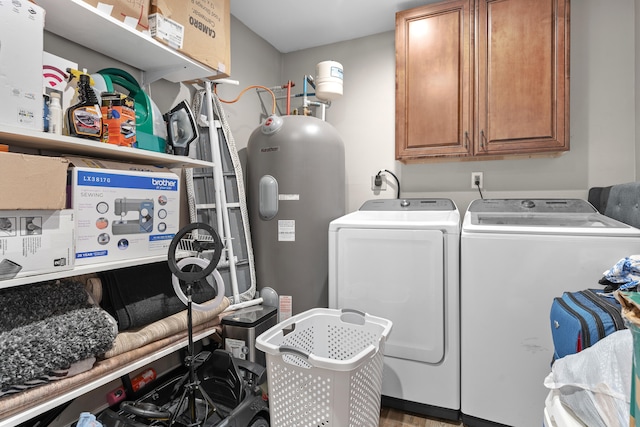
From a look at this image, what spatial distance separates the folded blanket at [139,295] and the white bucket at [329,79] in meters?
1.61

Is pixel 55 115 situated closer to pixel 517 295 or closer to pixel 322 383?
pixel 322 383

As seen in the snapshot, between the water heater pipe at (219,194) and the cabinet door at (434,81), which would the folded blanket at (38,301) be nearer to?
the water heater pipe at (219,194)

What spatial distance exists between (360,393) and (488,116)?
171cm

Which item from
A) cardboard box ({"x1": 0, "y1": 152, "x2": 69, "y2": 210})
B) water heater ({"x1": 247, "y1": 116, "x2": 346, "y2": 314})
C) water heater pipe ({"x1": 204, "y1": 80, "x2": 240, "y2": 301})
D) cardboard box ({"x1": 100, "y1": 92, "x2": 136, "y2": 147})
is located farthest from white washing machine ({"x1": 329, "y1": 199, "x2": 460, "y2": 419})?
cardboard box ({"x1": 0, "y1": 152, "x2": 69, "y2": 210})

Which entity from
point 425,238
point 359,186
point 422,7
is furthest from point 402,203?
point 422,7

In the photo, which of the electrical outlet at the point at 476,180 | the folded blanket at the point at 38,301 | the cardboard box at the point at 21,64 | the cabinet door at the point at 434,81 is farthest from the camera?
the electrical outlet at the point at 476,180

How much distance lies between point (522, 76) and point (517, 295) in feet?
4.22

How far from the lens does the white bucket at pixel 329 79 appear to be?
95.2 inches

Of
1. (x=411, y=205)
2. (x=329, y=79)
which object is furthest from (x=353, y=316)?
(x=329, y=79)

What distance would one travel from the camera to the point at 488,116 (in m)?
2.05

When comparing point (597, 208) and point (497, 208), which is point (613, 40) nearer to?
point (597, 208)

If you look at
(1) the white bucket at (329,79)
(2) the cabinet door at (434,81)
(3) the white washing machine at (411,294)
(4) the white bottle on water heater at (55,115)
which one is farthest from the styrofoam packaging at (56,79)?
(2) the cabinet door at (434,81)

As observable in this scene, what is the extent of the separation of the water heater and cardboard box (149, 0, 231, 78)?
20.1 inches

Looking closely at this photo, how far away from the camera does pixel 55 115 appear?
1.09 m
